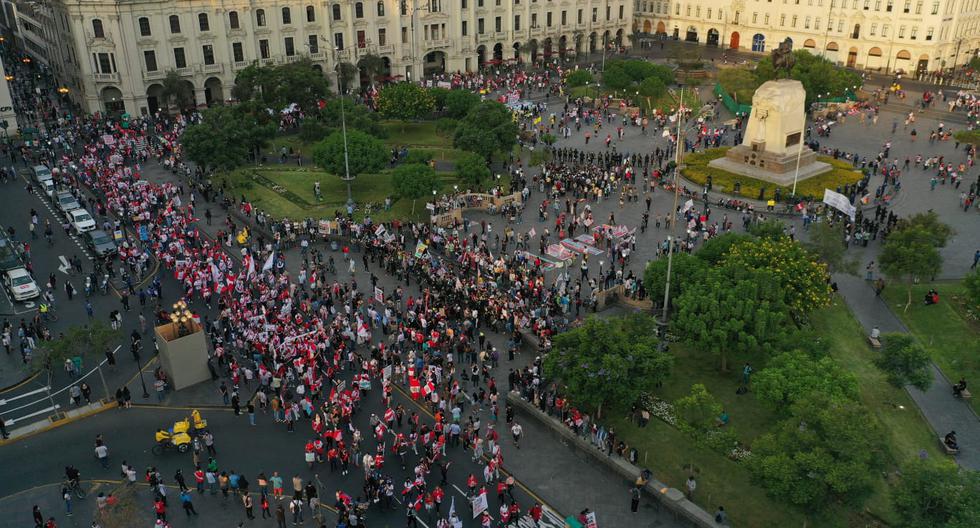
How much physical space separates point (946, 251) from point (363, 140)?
39678 mm

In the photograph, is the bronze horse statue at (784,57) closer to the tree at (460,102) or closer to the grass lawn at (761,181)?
the grass lawn at (761,181)

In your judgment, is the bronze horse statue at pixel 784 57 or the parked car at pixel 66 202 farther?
the bronze horse statue at pixel 784 57

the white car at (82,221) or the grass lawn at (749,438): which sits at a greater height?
the white car at (82,221)

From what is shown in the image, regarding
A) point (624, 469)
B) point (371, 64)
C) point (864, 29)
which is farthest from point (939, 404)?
point (864, 29)

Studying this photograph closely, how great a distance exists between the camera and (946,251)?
50906mm

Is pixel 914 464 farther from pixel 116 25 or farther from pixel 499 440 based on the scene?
pixel 116 25

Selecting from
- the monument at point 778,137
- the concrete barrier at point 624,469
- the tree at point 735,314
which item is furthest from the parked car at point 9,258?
the monument at point 778,137

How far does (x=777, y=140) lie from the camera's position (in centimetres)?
6284

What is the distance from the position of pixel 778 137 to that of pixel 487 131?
22.0 m

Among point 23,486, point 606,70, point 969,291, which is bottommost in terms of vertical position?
point 23,486

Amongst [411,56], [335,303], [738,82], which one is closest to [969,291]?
[335,303]

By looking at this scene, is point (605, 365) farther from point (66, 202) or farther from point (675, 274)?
point (66, 202)

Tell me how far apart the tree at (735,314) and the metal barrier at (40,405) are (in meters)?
25.8

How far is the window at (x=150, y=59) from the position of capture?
8288 cm
